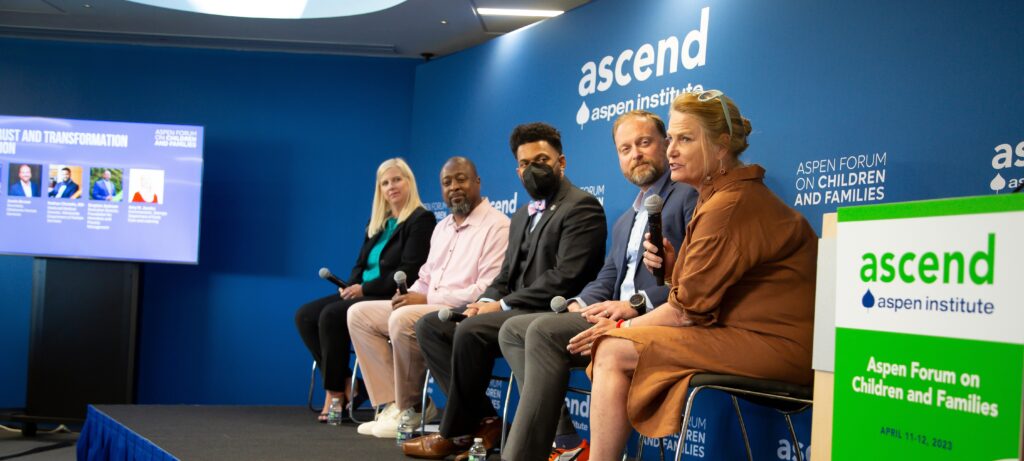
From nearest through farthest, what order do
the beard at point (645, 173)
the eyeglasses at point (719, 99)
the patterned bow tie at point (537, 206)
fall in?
the eyeglasses at point (719, 99) → the beard at point (645, 173) → the patterned bow tie at point (537, 206)

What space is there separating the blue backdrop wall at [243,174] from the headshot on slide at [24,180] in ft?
2.47

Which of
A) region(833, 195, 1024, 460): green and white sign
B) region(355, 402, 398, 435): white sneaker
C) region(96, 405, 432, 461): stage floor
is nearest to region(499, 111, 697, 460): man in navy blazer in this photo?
region(96, 405, 432, 461): stage floor

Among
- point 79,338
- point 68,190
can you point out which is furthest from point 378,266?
point 68,190

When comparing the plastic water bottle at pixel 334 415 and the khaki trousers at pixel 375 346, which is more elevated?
the khaki trousers at pixel 375 346

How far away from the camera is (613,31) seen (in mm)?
5203

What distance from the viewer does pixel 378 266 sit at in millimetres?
5496

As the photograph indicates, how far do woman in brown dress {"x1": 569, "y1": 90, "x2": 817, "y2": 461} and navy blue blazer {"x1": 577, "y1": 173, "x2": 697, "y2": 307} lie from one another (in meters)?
0.47

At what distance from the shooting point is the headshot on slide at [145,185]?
255 inches

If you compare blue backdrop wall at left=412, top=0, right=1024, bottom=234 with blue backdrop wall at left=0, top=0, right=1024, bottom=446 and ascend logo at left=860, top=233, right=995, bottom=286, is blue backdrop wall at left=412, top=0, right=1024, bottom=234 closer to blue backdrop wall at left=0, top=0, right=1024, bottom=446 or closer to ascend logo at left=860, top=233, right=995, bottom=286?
blue backdrop wall at left=0, top=0, right=1024, bottom=446

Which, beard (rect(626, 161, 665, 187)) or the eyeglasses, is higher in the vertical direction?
the eyeglasses

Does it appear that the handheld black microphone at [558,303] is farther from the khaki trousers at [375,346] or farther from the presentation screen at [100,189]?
the presentation screen at [100,189]

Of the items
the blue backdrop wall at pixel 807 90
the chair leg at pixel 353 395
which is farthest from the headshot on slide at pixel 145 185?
the blue backdrop wall at pixel 807 90

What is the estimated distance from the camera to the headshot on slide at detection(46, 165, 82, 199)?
6414 millimetres

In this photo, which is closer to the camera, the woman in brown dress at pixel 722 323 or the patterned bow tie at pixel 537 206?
the woman in brown dress at pixel 722 323
